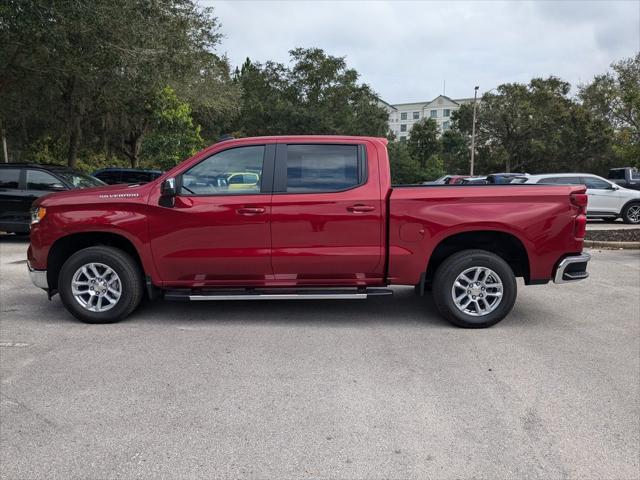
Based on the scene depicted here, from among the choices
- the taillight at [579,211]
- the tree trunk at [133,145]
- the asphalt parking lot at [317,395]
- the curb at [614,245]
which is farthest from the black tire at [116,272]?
the tree trunk at [133,145]

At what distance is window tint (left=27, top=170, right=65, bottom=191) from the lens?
439 inches

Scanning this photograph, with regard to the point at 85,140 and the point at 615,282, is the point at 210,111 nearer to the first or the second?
the point at 85,140

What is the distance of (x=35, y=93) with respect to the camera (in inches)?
767

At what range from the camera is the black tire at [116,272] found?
532 centimetres

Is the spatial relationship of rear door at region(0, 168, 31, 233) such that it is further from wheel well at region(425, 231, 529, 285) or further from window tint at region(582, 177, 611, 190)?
window tint at region(582, 177, 611, 190)

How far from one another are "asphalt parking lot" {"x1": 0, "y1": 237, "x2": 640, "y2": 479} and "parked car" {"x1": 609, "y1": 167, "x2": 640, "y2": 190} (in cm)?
1841

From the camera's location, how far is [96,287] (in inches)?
212

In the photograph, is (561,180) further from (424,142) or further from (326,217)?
(424,142)

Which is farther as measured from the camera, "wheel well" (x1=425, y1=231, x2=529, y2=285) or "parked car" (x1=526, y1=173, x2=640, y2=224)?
"parked car" (x1=526, y1=173, x2=640, y2=224)

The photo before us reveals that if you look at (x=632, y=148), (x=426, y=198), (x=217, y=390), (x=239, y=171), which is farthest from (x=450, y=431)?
(x=632, y=148)

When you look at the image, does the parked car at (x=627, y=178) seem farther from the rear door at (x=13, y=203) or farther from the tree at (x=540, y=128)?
the tree at (x=540, y=128)

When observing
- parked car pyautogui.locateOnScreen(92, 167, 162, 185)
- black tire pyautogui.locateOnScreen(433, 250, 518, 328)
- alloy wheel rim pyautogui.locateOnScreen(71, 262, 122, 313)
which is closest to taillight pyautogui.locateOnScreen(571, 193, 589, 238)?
black tire pyautogui.locateOnScreen(433, 250, 518, 328)

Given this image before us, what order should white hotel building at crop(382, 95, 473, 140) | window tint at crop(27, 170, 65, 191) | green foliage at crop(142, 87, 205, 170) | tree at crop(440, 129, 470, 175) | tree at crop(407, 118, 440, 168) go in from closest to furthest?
window tint at crop(27, 170, 65, 191) → green foliage at crop(142, 87, 205, 170) → tree at crop(440, 129, 470, 175) → tree at crop(407, 118, 440, 168) → white hotel building at crop(382, 95, 473, 140)

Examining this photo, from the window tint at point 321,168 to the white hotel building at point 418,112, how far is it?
416 feet
